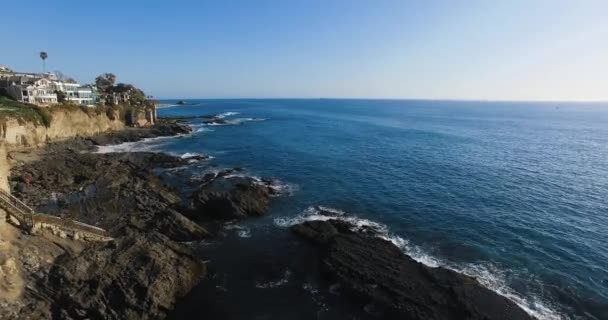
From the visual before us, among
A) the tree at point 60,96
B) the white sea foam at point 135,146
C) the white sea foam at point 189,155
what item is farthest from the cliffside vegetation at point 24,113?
the white sea foam at point 189,155

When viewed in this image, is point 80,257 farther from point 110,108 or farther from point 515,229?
point 110,108

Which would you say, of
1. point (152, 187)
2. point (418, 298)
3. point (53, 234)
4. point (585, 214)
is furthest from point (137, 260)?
point (585, 214)

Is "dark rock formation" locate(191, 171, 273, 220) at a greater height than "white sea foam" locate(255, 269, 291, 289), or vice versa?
"dark rock formation" locate(191, 171, 273, 220)

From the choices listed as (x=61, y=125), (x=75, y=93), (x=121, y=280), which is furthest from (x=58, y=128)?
(x=121, y=280)

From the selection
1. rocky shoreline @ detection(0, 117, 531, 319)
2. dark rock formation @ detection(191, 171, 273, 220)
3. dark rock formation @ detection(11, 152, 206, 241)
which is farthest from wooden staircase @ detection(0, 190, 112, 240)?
dark rock formation @ detection(191, 171, 273, 220)

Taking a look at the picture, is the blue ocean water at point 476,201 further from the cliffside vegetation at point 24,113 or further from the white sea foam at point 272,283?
the cliffside vegetation at point 24,113

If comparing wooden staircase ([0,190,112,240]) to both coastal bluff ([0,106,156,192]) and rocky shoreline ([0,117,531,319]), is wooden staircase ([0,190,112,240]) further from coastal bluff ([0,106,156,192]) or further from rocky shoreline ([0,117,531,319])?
coastal bluff ([0,106,156,192])

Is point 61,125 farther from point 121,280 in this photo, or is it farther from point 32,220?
point 121,280
